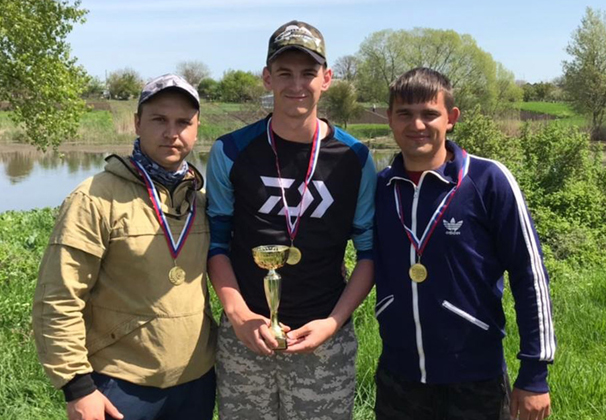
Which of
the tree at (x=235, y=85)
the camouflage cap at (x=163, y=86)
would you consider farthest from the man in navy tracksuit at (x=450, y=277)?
→ the tree at (x=235, y=85)

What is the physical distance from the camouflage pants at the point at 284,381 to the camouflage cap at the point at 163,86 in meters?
1.06

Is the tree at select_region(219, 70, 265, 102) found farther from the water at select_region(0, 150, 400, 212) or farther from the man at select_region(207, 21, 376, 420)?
the man at select_region(207, 21, 376, 420)

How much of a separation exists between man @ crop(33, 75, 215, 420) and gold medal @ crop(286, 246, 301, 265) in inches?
15.2

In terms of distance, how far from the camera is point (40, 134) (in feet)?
48.1

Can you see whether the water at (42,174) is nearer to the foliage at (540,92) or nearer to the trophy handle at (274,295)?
the trophy handle at (274,295)

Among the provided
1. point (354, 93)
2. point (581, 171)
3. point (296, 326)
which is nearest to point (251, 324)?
point (296, 326)

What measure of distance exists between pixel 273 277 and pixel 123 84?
6365 cm

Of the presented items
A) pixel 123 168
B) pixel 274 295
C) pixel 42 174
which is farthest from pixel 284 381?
pixel 42 174

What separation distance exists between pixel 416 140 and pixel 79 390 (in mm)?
1733

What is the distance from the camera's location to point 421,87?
2580mm

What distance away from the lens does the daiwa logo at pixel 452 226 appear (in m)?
2.46

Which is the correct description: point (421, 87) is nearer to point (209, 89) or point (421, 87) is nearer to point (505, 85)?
point (505, 85)

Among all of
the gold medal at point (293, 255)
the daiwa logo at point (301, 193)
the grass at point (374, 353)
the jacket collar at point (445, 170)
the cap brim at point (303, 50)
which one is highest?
the cap brim at point (303, 50)

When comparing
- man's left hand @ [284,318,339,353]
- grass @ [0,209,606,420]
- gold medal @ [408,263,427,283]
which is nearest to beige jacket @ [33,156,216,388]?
man's left hand @ [284,318,339,353]
